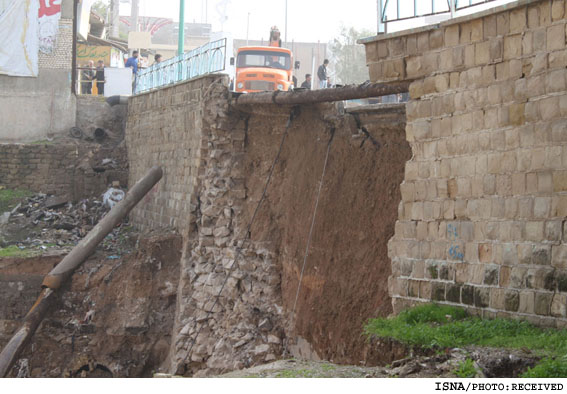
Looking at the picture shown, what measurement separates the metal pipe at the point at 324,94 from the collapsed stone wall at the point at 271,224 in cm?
40

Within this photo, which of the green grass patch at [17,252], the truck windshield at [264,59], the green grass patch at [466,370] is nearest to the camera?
the green grass patch at [466,370]

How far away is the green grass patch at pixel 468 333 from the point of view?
20.8ft

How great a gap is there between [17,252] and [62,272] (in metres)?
1.80

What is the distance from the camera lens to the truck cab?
2495cm

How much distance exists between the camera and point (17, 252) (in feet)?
57.1

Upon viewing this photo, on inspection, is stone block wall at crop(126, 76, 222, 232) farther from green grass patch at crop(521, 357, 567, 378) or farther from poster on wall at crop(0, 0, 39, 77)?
green grass patch at crop(521, 357, 567, 378)

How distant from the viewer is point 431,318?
8.30 metres

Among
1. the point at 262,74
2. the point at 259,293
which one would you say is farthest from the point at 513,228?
the point at 262,74

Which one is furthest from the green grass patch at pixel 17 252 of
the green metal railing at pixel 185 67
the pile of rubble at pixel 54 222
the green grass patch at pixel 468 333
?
the green grass patch at pixel 468 333

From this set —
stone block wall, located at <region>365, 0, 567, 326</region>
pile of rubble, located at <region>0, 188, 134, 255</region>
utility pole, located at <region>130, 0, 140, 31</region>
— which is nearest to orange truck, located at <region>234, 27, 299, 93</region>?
pile of rubble, located at <region>0, 188, 134, 255</region>

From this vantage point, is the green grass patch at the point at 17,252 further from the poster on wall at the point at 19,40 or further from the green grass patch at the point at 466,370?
Result: the green grass patch at the point at 466,370

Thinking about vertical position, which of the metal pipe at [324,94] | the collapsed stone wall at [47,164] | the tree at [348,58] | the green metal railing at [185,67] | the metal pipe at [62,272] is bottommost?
the metal pipe at [62,272]

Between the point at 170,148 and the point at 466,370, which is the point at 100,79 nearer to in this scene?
the point at 170,148

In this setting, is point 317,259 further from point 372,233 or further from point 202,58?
point 202,58
